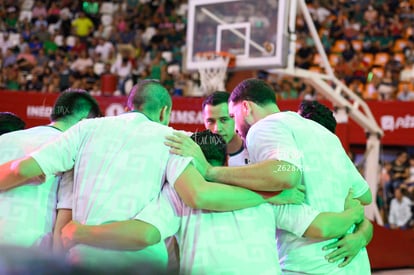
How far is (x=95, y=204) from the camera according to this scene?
3.20 m

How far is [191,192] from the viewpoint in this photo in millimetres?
2973

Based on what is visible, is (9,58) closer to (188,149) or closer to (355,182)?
(355,182)

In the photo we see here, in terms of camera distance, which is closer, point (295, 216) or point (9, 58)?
point (295, 216)

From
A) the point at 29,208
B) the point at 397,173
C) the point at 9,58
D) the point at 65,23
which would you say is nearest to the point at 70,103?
the point at 29,208

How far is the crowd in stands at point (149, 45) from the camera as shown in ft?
49.0

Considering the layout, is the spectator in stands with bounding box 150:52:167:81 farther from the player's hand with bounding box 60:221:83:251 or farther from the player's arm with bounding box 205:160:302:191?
the player's arm with bounding box 205:160:302:191

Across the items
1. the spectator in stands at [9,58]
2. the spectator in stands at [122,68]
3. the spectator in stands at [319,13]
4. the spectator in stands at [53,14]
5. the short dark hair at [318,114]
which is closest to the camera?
the short dark hair at [318,114]

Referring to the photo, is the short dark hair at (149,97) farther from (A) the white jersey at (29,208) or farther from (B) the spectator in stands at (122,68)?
(B) the spectator in stands at (122,68)

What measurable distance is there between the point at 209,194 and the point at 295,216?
21.3 inches

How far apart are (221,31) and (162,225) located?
8.74 m

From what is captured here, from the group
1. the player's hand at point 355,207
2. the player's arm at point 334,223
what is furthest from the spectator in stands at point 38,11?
the player's arm at point 334,223

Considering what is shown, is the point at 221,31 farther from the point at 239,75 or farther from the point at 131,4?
the point at 131,4

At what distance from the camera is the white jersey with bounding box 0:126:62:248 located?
3631 millimetres

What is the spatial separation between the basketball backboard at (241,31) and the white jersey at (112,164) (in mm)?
7507
